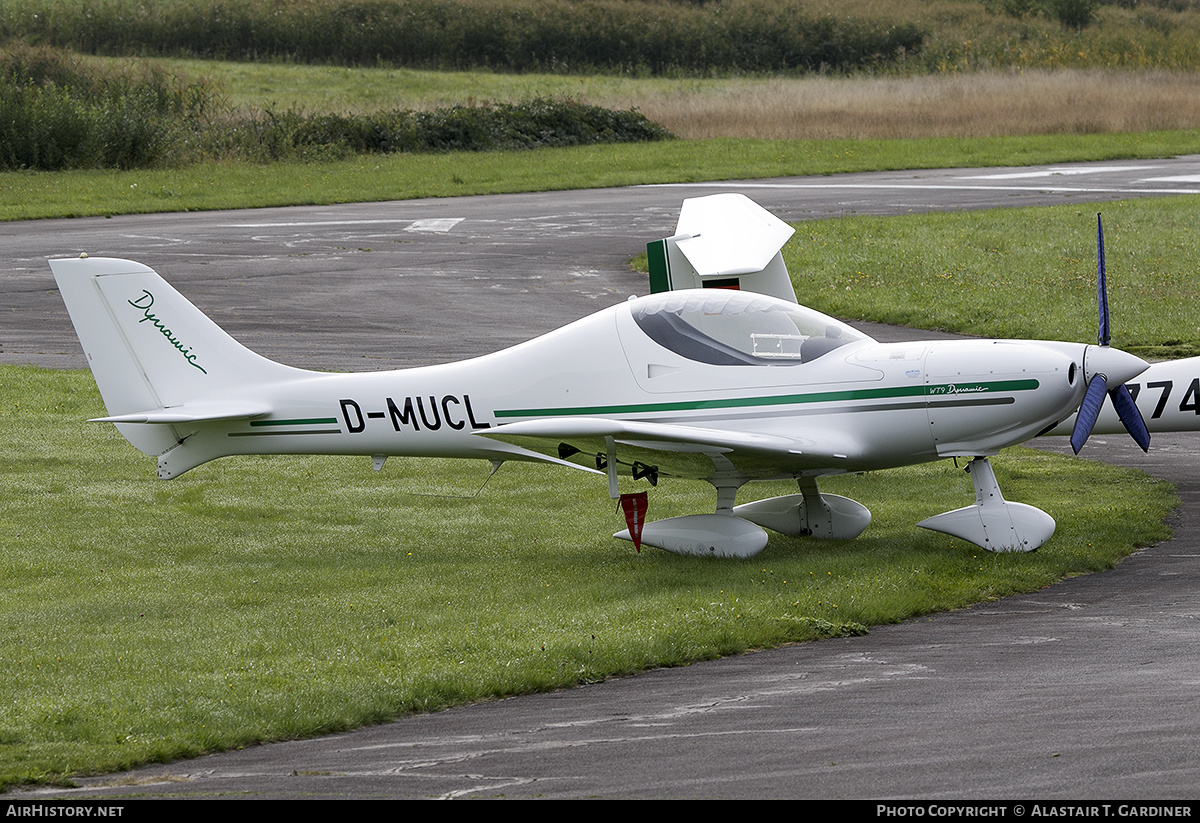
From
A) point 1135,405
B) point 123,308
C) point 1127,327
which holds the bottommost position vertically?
point 1127,327

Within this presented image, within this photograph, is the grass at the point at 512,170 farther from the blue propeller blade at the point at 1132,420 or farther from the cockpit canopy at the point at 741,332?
the blue propeller blade at the point at 1132,420

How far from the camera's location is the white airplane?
11.0m

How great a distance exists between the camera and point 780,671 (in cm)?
855

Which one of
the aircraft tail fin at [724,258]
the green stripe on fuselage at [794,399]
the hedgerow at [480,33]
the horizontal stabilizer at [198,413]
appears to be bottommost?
the horizontal stabilizer at [198,413]

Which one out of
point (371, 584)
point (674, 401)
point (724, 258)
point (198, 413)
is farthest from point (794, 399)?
point (198, 413)

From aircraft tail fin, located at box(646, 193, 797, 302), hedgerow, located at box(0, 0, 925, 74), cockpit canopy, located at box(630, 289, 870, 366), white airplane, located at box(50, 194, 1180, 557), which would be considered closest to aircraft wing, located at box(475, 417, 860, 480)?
white airplane, located at box(50, 194, 1180, 557)

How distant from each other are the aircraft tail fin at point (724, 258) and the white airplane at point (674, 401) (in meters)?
2.17

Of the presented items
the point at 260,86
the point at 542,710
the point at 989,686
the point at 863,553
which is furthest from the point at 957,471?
the point at 260,86

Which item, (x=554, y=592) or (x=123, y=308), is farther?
(x=123, y=308)

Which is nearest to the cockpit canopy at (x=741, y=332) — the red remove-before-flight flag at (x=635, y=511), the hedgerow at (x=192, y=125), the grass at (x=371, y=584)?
the red remove-before-flight flag at (x=635, y=511)

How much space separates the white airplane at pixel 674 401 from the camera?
432 inches

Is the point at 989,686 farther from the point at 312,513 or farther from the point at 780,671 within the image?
the point at 312,513

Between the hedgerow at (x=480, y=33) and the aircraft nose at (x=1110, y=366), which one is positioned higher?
the hedgerow at (x=480, y=33)

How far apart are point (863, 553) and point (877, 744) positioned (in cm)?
466
